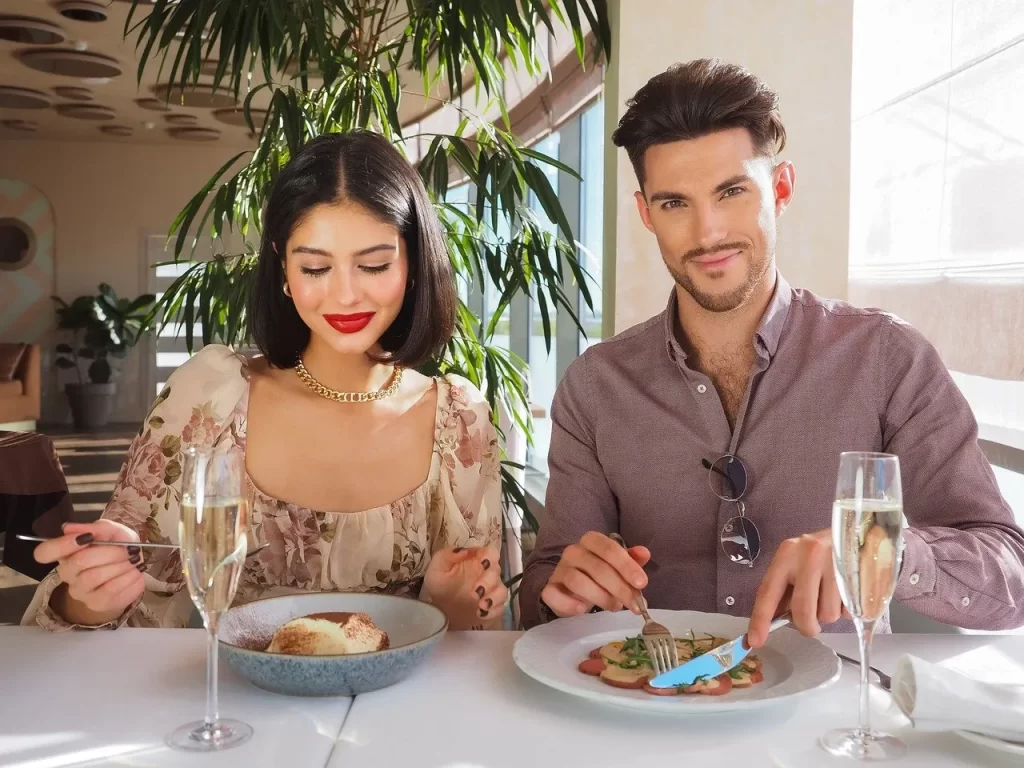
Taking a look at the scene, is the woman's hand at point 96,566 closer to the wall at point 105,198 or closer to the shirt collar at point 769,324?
the shirt collar at point 769,324

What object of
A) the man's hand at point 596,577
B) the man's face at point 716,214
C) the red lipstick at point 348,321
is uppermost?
the man's face at point 716,214

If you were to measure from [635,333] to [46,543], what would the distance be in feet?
3.62

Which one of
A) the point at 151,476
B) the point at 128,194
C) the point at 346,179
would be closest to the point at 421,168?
the point at 346,179

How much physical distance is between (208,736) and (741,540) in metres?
0.99

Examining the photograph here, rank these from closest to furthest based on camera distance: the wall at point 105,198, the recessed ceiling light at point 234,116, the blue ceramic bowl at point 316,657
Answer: the blue ceramic bowl at point 316,657, the recessed ceiling light at point 234,116, the wall at point 105,198

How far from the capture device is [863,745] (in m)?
0.95

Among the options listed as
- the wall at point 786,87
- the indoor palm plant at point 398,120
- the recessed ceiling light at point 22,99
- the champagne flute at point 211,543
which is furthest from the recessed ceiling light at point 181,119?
the champagne flute at point 211,543

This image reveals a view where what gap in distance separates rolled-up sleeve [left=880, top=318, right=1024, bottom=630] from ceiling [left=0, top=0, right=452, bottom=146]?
4.99m

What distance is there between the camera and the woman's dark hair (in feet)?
5.68

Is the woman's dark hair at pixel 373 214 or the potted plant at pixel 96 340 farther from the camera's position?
the potted plant at pixel 96 340

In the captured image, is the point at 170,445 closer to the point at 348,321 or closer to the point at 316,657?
the point at 348,321

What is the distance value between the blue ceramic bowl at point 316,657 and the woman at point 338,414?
332 millimetres

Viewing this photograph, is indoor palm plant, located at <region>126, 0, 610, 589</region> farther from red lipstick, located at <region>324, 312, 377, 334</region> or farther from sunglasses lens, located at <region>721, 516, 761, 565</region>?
sunglasses lens, located at <region>721, 516, 761, 565</region>

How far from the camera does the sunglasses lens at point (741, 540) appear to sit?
1681 millimetres
